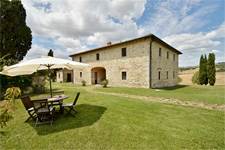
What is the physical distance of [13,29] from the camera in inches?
715

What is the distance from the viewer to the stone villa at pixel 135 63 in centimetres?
1736

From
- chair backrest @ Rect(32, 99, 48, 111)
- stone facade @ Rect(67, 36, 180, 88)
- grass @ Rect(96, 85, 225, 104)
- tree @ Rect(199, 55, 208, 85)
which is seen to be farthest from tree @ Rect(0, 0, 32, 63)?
tree @ Rect(199, 55, 208, 85)

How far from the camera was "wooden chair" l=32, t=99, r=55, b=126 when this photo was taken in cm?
507

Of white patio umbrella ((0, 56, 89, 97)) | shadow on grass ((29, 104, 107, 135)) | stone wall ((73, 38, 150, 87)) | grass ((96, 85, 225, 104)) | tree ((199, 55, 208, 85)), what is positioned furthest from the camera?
tree ((199, 55, 208, 85))

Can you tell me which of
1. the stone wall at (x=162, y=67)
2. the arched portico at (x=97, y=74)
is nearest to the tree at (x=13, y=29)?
the arched portico at (x=97, y=74)

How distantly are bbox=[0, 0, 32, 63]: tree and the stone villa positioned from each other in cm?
895

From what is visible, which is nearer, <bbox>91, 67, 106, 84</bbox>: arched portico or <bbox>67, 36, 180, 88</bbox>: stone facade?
<bbox>67, 36, 180, 88</bbox>: stone facade

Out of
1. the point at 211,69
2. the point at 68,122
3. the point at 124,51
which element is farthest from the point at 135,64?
the point at 211,69

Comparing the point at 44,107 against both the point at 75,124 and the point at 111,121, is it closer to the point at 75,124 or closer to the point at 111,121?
the point at 75,124

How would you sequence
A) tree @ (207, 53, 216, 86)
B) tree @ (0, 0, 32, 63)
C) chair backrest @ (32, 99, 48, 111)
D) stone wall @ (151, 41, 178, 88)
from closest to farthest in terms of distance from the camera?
1. chair backrest @ (32, 99, 48, 111)
2. tree @ (0, 0, 32, 63)
3. stone wall @ (151, 41, 178, 88)
4. tree @ (207, 53, 216, 86)

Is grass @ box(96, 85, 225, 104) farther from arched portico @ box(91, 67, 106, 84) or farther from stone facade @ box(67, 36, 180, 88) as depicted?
arched portico @ box(91, 67, 106, 84)

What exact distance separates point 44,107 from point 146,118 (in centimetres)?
391

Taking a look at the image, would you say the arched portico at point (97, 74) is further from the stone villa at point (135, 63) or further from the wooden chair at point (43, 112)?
the wooden chair at point (43, 112)

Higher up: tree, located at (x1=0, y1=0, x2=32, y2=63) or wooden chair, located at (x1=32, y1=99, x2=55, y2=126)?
tree, located at (x1=0, y1=0, x2=32, y2=63)
